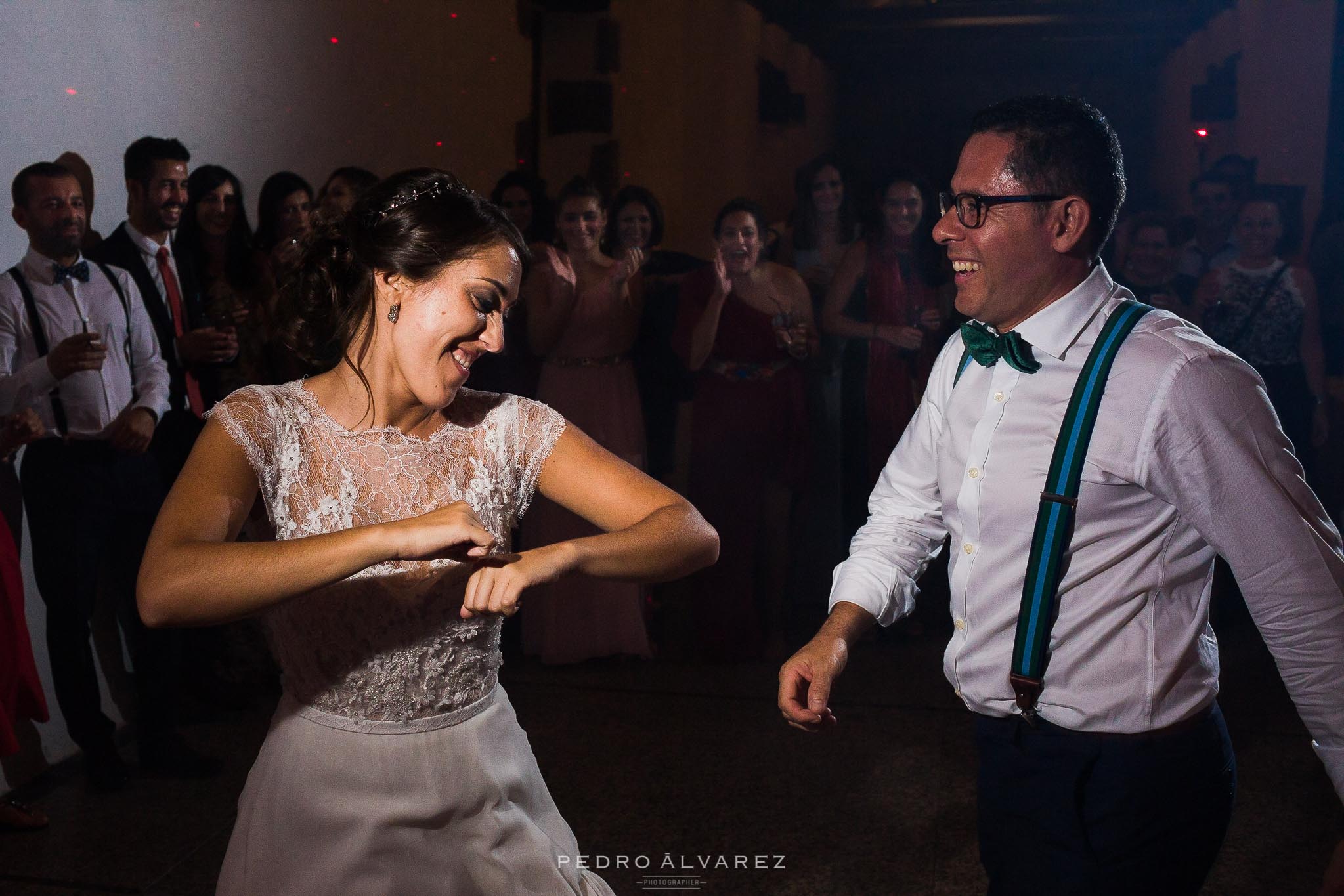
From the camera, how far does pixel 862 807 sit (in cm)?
316

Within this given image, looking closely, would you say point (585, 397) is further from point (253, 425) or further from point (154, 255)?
point (253, 425)

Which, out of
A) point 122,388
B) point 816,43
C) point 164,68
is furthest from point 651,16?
point 122,388

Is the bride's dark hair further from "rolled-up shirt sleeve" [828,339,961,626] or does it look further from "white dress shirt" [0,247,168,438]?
"white dress shirt" [0,247,168,438]

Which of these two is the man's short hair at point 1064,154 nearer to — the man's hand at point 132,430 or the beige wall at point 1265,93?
the man's hand at point 132,430

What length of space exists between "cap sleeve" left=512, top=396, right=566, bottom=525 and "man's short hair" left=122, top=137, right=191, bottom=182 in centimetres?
240

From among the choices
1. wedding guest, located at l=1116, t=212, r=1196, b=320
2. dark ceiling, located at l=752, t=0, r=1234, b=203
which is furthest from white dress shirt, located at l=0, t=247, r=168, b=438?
wedding guest, located at l=1116, t=212, r=1196, b=320

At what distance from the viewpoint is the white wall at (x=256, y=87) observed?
10.6 feet

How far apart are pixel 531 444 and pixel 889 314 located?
10.5 ft

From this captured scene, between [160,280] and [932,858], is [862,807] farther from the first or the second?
[160,280]

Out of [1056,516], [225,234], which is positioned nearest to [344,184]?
[225,234]

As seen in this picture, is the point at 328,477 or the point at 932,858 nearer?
the point at 328,477

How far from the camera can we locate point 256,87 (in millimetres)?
4176

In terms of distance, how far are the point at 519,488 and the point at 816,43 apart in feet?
14.6

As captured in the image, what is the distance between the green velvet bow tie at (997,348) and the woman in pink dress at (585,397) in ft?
9.16
